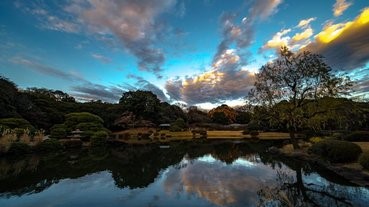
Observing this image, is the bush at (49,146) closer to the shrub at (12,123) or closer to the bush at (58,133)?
the shrub at (12,123)

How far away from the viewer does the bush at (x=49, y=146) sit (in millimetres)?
22403

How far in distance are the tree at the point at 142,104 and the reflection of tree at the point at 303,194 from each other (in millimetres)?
52996

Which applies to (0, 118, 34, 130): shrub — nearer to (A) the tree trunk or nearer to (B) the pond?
(B) the pond

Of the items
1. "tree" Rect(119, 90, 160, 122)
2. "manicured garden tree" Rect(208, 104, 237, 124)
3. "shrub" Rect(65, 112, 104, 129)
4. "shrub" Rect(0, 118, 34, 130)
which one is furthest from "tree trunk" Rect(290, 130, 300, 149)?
"manicured garden tree" Rect(208, 104, 237, 124)

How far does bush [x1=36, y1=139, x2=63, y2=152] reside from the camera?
22403 mm

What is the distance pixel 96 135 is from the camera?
103 feet

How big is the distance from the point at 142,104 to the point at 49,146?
130 feet

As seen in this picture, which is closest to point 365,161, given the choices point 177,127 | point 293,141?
point 293,141

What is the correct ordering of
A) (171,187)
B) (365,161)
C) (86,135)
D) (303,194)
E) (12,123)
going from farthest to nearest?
(86,135) < (12,123) < (365,161) < (171,187) < (303,194)

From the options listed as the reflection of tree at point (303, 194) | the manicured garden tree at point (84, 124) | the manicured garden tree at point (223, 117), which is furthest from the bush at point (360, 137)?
the manicured garden tree at point (223, 117)

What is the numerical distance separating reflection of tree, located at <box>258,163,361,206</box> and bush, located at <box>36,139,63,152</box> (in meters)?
19.7

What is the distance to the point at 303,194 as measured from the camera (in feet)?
29.3

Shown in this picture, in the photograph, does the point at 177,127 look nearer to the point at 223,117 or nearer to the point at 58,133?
the point at 223,117

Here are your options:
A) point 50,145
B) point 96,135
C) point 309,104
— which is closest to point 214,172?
point 309,104
